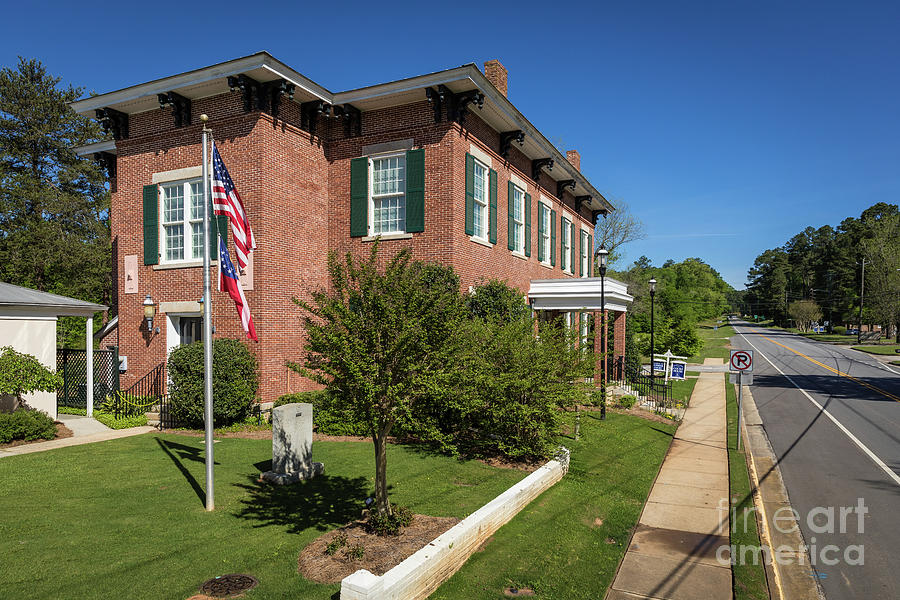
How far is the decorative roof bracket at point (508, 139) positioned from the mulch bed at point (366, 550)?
1339cm

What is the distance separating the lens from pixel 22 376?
1112 cm

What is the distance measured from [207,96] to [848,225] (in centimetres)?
11612

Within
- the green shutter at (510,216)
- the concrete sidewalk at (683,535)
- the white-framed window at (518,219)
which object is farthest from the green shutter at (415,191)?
the concrete sidewalk at (683,535)

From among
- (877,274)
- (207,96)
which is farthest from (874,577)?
(877,274)

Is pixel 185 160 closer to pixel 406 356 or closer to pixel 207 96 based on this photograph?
pixel 207 96

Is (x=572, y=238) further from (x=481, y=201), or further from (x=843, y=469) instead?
(x=843, y=469)

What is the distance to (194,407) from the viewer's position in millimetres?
12391

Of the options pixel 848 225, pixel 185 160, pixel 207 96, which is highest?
pixel 848 225

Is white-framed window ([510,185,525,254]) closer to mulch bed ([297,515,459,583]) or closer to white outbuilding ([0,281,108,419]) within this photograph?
mulch bed ([297,515,459,583])

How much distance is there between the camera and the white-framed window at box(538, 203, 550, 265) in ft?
71.2

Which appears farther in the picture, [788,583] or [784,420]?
[784,420]

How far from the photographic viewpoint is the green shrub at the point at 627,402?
1819 centimetres

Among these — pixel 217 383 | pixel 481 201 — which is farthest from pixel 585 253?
pixel 217 383

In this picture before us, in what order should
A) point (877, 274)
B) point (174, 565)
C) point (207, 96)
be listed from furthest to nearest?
point (877, 274)
point (207, 96)
point (174, 565)
